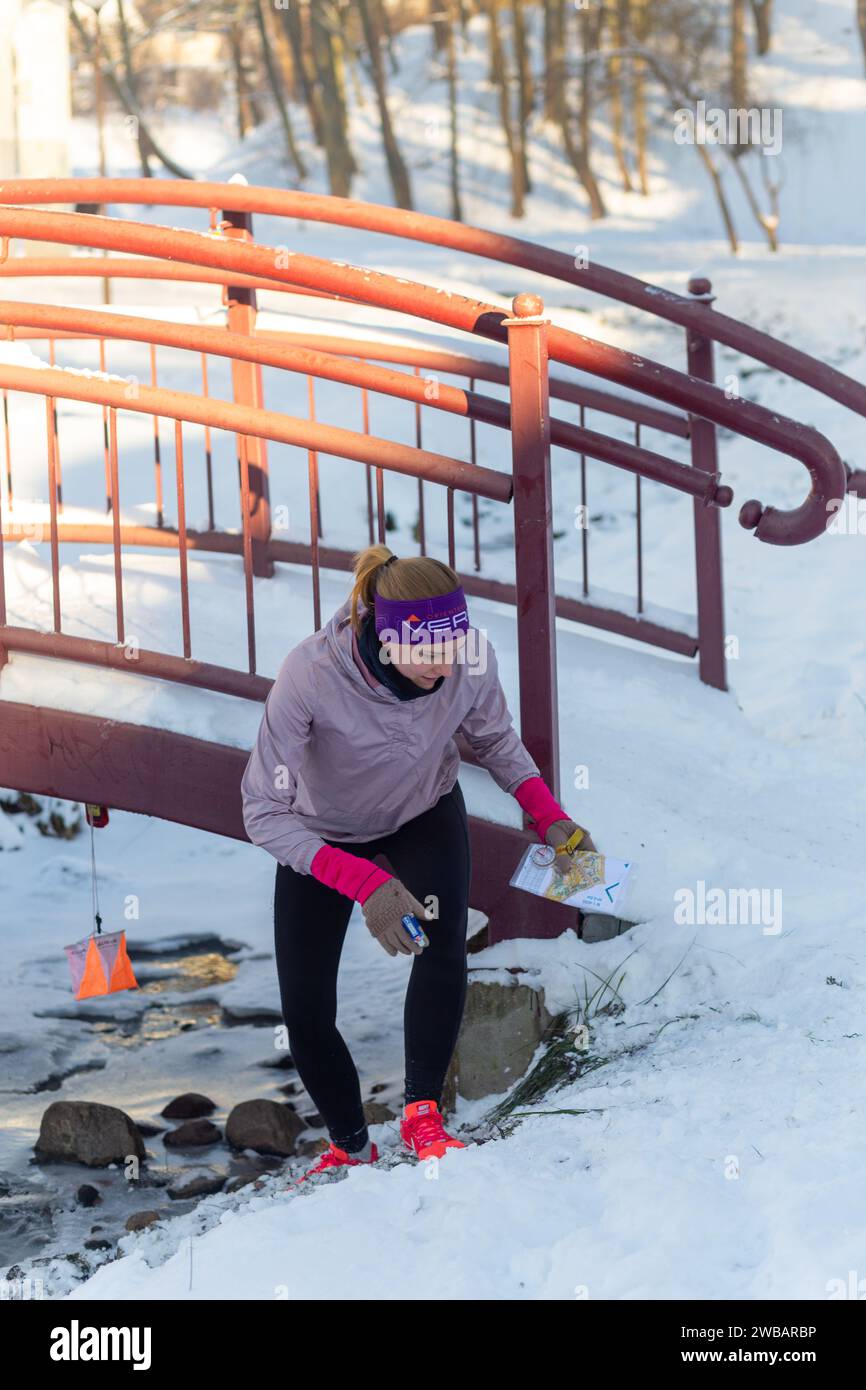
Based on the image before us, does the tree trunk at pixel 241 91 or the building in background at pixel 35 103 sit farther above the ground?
the tree trunk at pixel 241 91

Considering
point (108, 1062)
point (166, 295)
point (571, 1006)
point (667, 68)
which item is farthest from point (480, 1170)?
point (667, 68)

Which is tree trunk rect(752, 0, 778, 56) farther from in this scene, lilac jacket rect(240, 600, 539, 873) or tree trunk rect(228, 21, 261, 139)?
lilac jacket rect(240, 600, 539, 873)

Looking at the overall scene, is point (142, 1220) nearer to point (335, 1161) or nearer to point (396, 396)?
point (335, 1161)

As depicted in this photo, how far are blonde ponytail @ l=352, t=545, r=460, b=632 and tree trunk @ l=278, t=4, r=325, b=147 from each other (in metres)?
20.7

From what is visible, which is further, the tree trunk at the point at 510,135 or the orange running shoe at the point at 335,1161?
the tree trunk at the point at 510,135

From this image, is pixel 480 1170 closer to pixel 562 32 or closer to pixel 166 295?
pixel 166 295

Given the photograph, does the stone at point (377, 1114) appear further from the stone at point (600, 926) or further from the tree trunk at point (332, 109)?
the tree trunk at point (332, 109)

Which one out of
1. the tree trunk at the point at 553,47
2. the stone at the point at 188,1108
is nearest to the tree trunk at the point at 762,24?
the tree trunk at the point at 553,47

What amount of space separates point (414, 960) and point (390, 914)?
360mm

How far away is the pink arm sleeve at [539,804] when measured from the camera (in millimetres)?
3285

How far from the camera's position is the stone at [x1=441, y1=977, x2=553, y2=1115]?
3658 millimetres

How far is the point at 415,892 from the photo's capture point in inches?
125

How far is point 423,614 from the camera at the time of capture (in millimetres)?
2850

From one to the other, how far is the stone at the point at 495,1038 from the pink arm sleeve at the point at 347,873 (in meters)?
0.89
